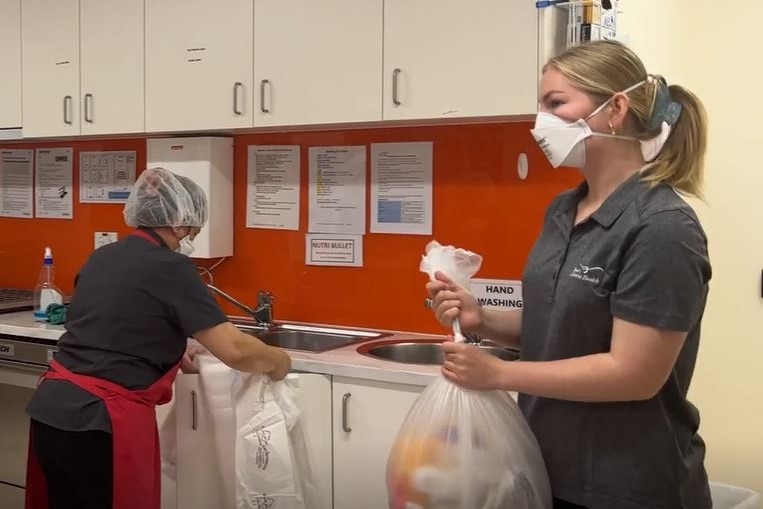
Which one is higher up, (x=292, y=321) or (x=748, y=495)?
(x=292, y=321)

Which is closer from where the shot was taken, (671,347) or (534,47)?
(671,347)

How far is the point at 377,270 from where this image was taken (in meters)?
3.05

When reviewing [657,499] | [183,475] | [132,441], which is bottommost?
[183,475]

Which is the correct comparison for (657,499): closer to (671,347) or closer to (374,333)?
(671,347)

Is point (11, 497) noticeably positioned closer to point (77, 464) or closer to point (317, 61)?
point (77, 464)

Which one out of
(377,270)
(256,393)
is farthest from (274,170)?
(256,393)

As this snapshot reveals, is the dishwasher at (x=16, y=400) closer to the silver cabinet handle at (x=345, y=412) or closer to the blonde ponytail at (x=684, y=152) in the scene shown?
the silver cabinet handle at (x=345, y=412)

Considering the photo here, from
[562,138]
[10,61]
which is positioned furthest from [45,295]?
[562,138]

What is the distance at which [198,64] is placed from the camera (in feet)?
9.80

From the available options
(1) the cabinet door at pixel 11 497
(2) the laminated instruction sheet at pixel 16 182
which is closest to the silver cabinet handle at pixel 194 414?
(1) the cabinet door at pixel 11 497

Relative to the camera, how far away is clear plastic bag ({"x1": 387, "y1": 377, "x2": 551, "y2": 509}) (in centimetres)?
156

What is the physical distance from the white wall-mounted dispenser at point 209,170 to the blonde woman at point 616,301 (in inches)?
69.4

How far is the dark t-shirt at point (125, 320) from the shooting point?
2.22 m

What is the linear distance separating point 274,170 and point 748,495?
1.91 meters
